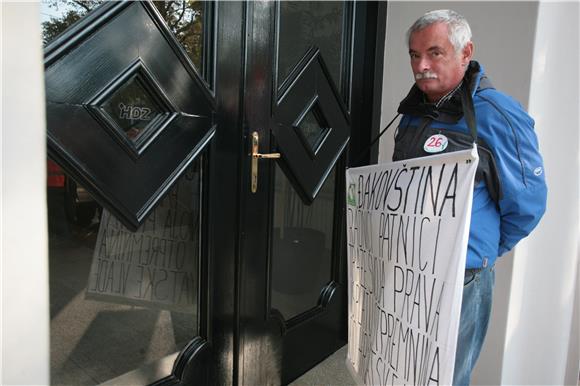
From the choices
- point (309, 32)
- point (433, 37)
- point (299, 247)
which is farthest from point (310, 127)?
point (433, 37)

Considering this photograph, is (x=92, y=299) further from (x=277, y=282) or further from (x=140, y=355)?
(x=277, y=282)

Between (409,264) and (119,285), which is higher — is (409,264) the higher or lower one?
the higher one

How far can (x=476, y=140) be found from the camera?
4.33 feet

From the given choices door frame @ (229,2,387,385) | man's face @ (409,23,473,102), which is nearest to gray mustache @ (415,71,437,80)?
man's face @ (409,23,473,102)

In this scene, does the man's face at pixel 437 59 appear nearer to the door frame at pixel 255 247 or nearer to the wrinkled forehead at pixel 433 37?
the wrinkled forehead at pixel 433 37

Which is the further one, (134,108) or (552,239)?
(552,239)

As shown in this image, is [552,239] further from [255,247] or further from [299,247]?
[255,247]

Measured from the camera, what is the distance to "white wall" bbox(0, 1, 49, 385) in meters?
0.82

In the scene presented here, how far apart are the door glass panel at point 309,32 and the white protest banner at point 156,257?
82cm

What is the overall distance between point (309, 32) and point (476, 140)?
1.34m

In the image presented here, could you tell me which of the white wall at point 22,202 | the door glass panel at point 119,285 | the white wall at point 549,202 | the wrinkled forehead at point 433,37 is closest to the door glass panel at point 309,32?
the white wall at point 549,202

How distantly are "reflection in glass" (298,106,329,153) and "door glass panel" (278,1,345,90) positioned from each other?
270 mm

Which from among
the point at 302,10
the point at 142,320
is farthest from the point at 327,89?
the point at 142,320

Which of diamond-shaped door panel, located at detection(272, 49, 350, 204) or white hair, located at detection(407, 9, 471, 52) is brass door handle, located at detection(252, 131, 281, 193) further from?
white hair, located at detection(407, 9, 471, 52)
